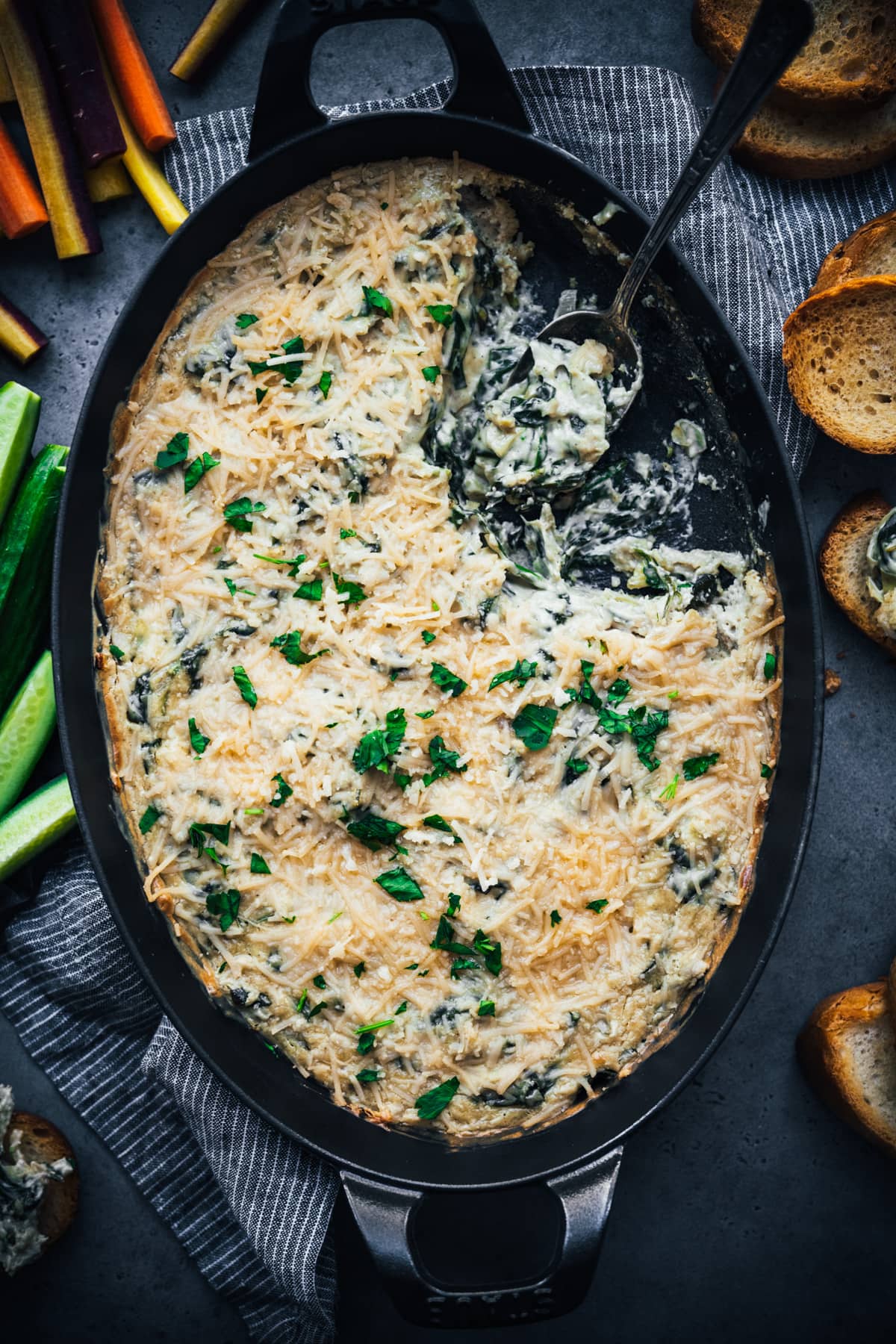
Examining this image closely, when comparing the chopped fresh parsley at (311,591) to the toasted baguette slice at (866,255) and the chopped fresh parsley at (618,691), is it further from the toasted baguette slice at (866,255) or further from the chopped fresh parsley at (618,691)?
the toasted baguette slice at (866,255)

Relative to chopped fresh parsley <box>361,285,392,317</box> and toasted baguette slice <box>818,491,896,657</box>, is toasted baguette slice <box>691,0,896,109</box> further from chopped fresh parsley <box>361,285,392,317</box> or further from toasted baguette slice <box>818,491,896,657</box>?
chopped fresh parsley <box>361,285,392,317</box>

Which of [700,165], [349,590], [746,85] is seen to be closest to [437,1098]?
[349,590]

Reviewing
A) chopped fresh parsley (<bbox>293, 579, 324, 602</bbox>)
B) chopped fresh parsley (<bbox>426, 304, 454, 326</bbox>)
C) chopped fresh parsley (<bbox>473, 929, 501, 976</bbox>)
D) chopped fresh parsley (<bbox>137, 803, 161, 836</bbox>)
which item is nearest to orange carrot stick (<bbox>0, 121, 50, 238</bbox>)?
chopped fresh parsley (<bbox>426, 304, 454, 326</bbox>)

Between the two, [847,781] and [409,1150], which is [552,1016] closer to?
[409,1150]

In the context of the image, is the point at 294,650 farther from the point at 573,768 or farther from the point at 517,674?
the point at 573,768

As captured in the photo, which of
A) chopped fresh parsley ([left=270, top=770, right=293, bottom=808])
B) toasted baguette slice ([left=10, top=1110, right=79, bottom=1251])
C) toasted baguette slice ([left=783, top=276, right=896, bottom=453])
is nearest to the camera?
chopped fresh parsley ([left=270, top=770, right=293, bottom=808])

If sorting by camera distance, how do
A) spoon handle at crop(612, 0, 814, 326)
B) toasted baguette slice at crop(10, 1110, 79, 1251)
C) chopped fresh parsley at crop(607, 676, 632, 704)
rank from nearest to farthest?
spoon handle at crop(612, 0, 814, 326), chopped fresh parsley at crop(607, 676, 632, 704), toasted baguette slice at crop(10, 1110, 79, 1251)
